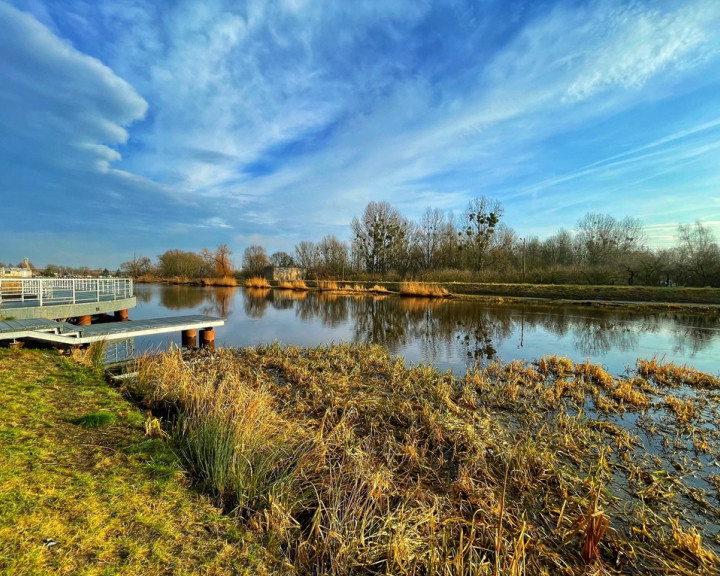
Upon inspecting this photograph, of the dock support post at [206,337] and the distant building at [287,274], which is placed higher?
the distant building at [287,274]

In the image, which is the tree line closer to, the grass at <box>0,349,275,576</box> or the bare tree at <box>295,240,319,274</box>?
the bare tree at <box>295,240,319,274</box>

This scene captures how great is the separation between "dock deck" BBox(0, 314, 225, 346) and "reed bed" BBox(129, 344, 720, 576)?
2.61m

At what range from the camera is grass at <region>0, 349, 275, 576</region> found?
188 cm

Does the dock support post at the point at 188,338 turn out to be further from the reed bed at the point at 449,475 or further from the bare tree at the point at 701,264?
the bare tree at the point at 701,264

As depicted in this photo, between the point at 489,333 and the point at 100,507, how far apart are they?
12.8 meters

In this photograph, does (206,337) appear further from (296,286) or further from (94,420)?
(296,286)

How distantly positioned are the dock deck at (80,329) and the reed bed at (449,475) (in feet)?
8.55

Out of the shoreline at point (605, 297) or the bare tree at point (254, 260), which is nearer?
the shoreline at point (605, 297)

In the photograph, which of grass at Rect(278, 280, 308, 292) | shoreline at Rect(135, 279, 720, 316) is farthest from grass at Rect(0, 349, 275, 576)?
grass at Rect(278, 280, 308, 292)

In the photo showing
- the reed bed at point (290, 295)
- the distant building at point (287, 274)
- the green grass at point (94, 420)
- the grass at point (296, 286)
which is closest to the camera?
the green grass at point (94, 420)

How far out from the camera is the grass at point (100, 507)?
188 cm

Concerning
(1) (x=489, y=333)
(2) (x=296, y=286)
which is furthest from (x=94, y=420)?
(2) (x=296, y=286)

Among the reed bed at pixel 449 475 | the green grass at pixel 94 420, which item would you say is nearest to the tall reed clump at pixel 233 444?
the reed bed at pixel 449 475

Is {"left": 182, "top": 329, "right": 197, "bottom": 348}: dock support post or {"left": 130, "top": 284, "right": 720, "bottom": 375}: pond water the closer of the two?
{"left": 130, "top": 284, "right": 720, "bottom": 375}: pond water
